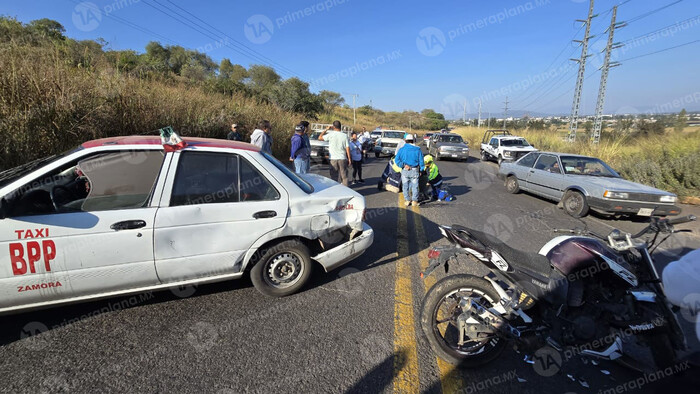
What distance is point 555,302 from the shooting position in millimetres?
2236

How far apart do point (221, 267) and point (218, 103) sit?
10532 mm

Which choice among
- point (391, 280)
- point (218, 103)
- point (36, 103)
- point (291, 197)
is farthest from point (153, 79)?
point (391, 280)

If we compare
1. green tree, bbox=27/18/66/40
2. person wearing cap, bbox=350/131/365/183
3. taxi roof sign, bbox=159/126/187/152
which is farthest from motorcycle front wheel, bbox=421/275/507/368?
green tree, bbox=27/18/66/40

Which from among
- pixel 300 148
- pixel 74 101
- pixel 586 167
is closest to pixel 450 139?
pixel 586 167

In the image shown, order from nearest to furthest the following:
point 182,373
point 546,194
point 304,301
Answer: point 182,373 → point 304,301 → point 546,194

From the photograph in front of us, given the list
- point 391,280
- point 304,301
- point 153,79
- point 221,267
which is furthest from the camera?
point 153,79

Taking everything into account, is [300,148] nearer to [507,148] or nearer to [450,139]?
[507,148]

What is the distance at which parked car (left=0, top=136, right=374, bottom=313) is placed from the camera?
2391 mm

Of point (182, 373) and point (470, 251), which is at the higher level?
point (470, 251)

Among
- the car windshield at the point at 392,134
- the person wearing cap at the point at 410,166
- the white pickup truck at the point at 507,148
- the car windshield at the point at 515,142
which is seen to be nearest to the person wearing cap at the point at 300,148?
the person wearing cap at the point at 410,166

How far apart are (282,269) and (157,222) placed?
4.08 feet

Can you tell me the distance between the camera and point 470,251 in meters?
2.29

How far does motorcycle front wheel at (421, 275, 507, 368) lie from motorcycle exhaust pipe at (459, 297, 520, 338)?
0.05 metres

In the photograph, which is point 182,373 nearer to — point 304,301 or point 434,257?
point 304,301
